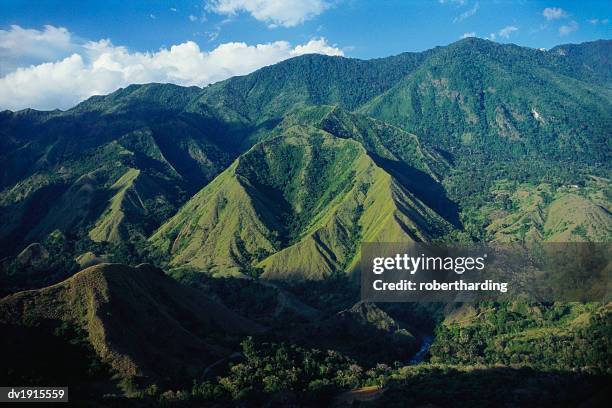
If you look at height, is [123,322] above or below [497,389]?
above

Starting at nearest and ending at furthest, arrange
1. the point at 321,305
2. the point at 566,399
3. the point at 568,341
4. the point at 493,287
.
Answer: the point at 566,399
the point at 568,341
the point at 493,287
the point at 321,305

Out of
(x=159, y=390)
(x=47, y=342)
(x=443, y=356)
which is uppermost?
(x=47, y=342)

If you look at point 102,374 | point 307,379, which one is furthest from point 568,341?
point 102,374

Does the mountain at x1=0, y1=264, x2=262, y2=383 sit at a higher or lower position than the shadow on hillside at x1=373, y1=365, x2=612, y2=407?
higher

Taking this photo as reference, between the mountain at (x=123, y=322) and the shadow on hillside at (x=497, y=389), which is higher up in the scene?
the mountain at (x=123, y=322)

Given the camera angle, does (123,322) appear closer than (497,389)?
No

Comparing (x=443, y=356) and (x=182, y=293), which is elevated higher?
(x=182, y=293)

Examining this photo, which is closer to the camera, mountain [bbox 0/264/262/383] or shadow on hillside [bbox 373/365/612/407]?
shadow on hillside [bbox 373/365/612/407]

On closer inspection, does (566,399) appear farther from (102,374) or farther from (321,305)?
(321,305)
